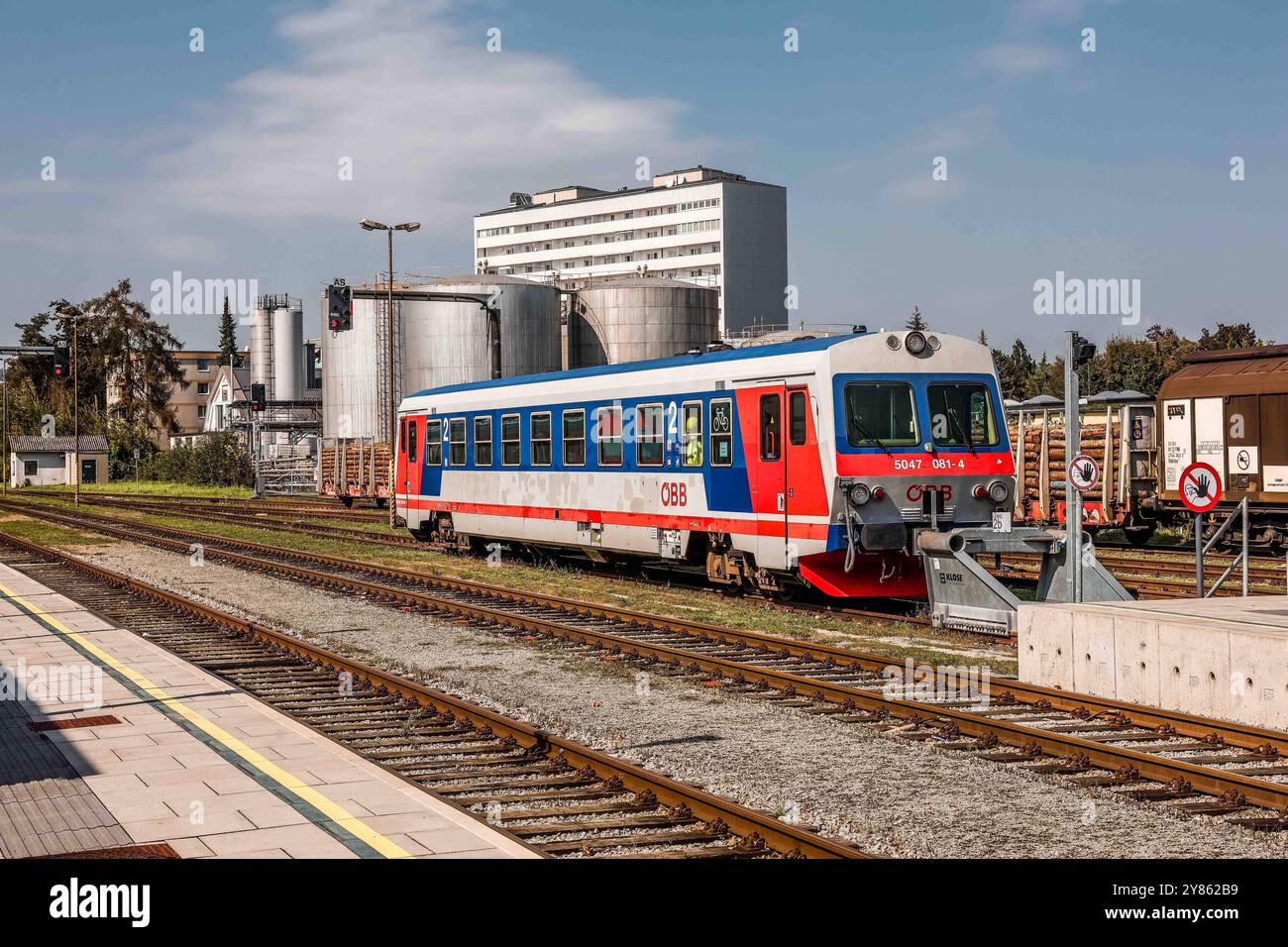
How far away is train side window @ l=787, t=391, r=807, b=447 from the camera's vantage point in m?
17.6

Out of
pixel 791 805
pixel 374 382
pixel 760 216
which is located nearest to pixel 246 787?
pixel 791 805

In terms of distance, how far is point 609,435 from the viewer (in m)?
22.2

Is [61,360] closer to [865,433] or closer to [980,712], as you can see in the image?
[865,433]

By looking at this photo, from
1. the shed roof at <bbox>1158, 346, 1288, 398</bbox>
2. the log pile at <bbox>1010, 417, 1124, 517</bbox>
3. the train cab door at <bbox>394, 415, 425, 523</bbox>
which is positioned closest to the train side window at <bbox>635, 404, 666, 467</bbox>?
the train cab door at <bbox>394, 415, 425, 523</bbox>

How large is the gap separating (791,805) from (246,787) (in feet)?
11.3

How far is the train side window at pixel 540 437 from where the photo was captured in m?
24.2

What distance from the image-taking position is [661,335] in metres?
83.1

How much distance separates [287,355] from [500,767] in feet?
334

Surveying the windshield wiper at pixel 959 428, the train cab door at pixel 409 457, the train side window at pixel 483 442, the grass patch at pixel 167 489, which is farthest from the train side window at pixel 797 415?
the grass patch at pixel 167 489

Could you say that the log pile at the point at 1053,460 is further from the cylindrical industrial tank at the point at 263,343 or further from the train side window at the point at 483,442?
the cylindrical industrial tank at the point at 263,343

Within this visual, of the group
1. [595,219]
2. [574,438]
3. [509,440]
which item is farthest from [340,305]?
[595,219]

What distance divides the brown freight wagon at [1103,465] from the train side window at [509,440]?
10419mm
